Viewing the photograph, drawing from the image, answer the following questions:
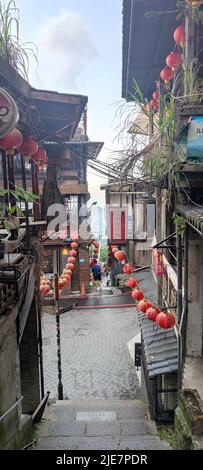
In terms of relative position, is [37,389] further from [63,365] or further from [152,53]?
[152,53]

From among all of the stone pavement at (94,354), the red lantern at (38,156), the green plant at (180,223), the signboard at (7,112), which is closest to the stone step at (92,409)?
the stone pavement at (94,354)

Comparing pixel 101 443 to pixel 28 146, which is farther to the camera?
pixel 28 146

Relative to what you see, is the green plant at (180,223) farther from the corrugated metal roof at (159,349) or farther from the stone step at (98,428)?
A: the stone step at (98,428)

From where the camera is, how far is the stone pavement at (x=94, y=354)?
45.3 feet

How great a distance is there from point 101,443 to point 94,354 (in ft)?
30.6

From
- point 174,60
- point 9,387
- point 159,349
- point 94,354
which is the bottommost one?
point 94,354

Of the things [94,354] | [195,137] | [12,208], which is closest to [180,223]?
[195,137]

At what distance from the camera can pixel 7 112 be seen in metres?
→ 6.06

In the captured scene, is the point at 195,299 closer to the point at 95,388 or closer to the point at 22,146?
the point at 22,146

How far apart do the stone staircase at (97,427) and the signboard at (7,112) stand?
692 centimetres

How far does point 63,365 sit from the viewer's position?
16.0 m

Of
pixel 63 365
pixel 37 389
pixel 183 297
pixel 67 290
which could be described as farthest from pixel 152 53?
pixel 67 290
